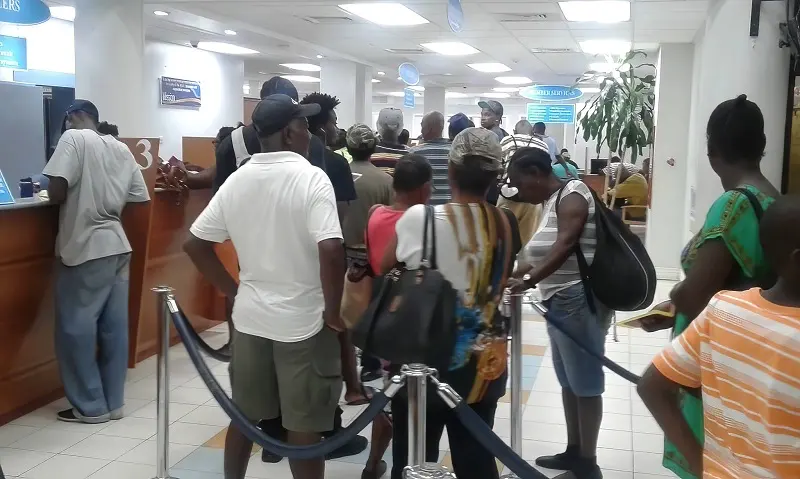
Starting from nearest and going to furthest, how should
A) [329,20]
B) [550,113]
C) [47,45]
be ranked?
[329,20], [47,45], [550,113]

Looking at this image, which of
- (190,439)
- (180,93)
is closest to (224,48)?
(180,93)

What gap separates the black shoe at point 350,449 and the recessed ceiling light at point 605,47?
→ 791cm

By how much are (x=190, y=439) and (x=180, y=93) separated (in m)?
9.71

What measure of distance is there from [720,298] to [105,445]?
3301mm

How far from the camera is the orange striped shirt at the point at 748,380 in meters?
1.31

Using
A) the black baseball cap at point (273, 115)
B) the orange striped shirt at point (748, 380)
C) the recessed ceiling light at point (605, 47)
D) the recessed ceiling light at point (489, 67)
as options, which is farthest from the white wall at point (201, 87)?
the orange striped shirt at point (748, 380)

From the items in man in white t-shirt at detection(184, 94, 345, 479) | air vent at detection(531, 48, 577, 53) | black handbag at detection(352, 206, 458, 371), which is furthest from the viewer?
air vent at detection(531, 48, 577, 53)

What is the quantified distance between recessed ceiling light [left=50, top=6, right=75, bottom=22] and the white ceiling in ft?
3.12

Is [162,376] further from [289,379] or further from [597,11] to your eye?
[597,11]

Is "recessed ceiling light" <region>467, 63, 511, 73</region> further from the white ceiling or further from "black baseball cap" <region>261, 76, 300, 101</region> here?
"black baseball cap" <region>261, 76, 300, 101</region>

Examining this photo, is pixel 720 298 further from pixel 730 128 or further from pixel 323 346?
pixel 323 346

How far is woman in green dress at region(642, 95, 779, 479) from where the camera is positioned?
2.01 m

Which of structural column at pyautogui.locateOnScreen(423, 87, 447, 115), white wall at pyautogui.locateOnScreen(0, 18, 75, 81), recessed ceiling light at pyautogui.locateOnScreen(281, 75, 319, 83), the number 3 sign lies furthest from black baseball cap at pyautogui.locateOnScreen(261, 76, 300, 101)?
structural column at pyautogui.locateOnScreen(423, 87, 447, 115)

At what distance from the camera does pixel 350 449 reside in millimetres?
3760
